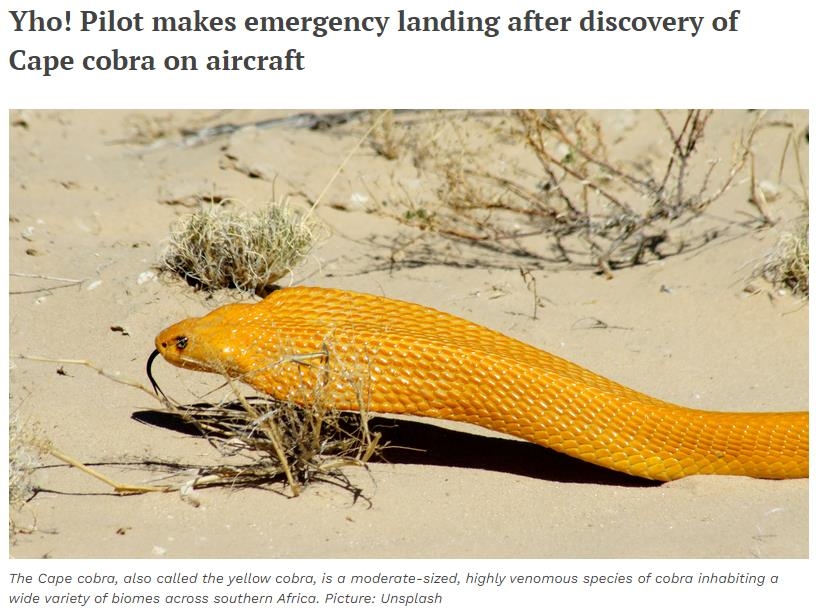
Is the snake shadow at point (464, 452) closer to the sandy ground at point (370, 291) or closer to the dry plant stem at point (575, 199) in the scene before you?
the sandy ground at point (370, 291)

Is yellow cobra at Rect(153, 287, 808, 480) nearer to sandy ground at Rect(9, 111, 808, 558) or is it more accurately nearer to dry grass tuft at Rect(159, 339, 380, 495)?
dry grass tuft at Rect(159, 339, 380, 495)

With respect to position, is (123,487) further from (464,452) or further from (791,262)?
(791,262)

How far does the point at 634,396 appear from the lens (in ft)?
14.9

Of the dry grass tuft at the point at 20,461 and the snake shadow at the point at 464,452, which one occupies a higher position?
the dry grass tuft at the point at 20,461

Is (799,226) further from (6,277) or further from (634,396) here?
(6,277)

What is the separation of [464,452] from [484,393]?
1.86 ft

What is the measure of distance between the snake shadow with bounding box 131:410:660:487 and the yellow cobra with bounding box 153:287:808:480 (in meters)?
0.26

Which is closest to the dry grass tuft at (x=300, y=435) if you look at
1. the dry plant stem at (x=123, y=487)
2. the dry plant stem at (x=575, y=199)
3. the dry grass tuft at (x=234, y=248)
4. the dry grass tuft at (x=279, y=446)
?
the dry grass tuft at (x=279, y=446)

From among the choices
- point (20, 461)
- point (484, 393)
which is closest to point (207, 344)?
point (20, 461)

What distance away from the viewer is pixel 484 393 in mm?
4340

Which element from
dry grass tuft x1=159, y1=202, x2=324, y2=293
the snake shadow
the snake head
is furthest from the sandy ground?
the snake head

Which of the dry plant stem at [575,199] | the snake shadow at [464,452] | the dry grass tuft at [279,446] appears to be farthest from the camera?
the dry plant stem at [575,199]

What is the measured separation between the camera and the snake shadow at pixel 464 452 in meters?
4.63

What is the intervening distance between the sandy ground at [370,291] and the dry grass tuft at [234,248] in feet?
0.46
